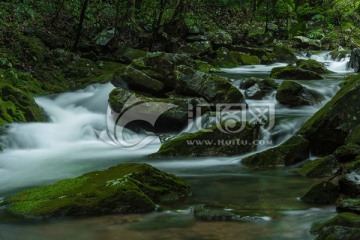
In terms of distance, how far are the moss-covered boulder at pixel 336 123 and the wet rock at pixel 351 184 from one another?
2.67 meters

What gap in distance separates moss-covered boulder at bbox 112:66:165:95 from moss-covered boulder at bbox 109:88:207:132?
2.38 feet

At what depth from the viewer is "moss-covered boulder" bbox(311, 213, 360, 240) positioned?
344cm

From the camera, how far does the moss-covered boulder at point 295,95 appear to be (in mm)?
10812

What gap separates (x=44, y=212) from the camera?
4754 mm

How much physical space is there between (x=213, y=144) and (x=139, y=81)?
368cm

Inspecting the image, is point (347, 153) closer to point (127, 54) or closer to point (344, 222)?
point (344, 222)

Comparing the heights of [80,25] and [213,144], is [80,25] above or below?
above

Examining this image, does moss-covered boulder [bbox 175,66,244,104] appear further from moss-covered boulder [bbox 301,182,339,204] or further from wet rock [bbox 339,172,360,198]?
wet rock [bbox 339,172,360,198]

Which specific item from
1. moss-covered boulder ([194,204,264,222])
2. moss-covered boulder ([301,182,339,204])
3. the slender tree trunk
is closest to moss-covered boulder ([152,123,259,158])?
moss-covered boulder ([301,182,339,204])

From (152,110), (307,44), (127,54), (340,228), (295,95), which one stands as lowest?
(340,228)

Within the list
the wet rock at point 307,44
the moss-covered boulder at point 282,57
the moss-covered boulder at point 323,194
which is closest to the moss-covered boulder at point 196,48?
the moss-covered boulder at point 282,57

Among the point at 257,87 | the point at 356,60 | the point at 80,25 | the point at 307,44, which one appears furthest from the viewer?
the point at 307,44

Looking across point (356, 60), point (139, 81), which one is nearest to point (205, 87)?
point (139, 81)

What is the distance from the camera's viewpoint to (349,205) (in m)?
4.37
